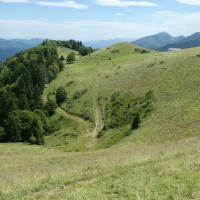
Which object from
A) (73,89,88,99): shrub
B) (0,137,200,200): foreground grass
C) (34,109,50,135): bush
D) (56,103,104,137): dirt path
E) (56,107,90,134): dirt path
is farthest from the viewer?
(73,89,88,99): shrub

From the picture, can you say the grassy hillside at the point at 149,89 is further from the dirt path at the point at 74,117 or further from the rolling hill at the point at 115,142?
the dirt path at the point at 74,117

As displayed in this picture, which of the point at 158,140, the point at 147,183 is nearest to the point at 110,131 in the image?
the point at 158,140

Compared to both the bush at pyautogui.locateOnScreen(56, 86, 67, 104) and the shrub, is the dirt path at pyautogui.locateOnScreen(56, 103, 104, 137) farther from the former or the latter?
the shrub

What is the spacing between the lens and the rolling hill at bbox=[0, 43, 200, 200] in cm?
1364

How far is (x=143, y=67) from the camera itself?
349ft

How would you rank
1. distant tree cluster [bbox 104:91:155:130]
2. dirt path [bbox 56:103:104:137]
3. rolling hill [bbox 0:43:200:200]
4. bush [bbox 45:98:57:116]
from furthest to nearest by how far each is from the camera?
bush [bbox 45:98:57:116] < dirt path [bbox 56:103:104:137] < distant tree cluster [bbox 104:91:155:130] < rolling hill [bbox 0:43:200:200]

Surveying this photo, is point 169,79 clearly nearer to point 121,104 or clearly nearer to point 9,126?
point 121,104

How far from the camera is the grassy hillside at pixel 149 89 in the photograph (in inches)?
2072

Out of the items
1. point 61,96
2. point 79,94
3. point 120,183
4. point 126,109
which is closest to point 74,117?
point 79,94

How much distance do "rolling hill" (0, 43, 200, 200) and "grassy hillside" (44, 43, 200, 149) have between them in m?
0.17

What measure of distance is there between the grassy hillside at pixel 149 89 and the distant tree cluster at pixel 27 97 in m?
6.40

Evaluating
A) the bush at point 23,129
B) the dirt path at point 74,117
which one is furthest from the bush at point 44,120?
the bush at point 23,129

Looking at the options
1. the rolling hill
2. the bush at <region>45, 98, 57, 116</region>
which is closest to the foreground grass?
the rolling hill

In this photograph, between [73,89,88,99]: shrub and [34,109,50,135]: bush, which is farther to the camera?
[73,89,88,99]: shrub
